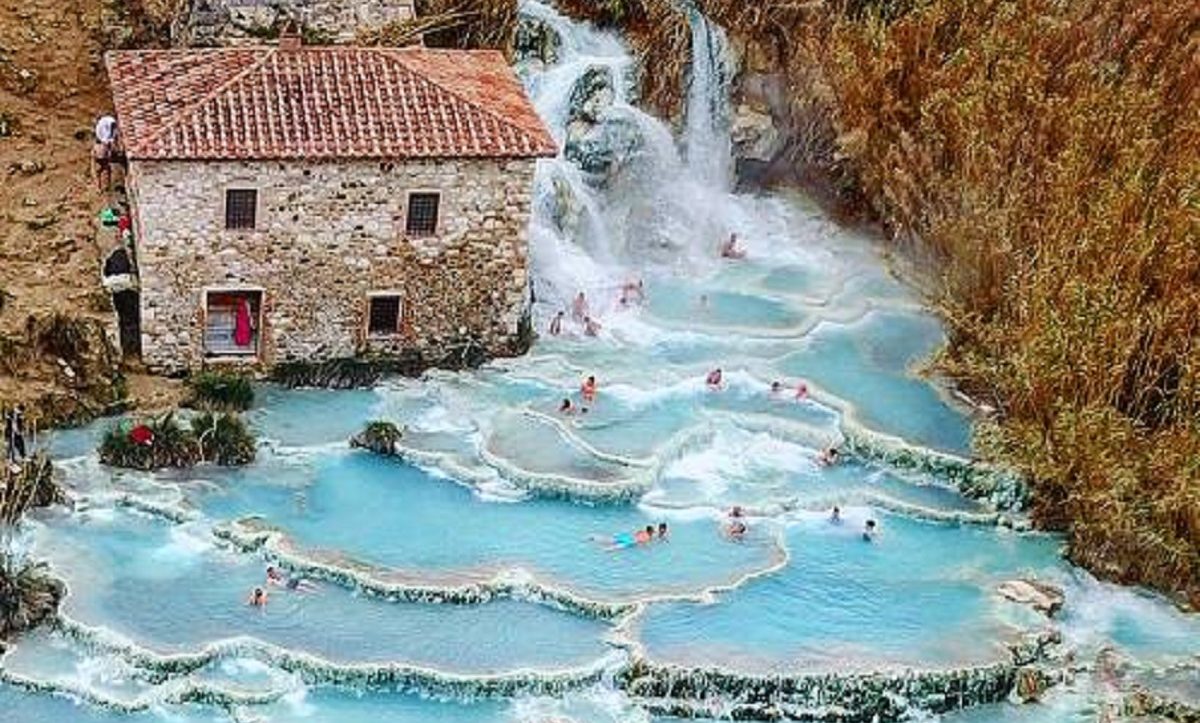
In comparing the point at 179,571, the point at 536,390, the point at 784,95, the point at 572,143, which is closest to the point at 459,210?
the point at 536,390

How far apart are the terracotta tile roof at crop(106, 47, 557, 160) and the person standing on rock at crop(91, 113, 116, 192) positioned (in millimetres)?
1402

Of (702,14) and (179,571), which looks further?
(702,14)

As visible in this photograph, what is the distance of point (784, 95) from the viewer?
143ft

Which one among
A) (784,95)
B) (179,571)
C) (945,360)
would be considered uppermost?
(784,95)

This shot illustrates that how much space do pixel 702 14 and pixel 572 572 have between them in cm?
1751

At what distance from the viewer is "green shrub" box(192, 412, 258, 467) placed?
32.2m

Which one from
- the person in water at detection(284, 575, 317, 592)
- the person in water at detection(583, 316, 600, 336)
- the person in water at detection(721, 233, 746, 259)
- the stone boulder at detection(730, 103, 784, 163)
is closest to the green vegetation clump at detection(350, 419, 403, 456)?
the person in water at detection(284, 575, 317, 592)

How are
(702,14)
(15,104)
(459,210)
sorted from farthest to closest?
(702,14), (15,104), (459,210)

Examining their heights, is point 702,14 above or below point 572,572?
above

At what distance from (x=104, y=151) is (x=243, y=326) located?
509cm

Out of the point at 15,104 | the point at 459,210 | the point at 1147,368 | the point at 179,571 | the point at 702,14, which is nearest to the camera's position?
the point at 179,571

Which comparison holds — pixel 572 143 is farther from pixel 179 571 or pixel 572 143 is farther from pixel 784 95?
pixel 179 571

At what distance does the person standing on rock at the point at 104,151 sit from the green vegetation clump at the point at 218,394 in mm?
5671

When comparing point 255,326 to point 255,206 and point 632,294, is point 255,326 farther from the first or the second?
point 632,294
